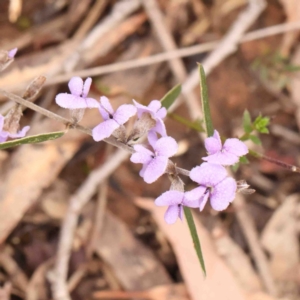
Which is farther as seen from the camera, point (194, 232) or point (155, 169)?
point (194, 232)

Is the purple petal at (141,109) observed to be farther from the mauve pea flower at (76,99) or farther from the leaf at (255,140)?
the leaf at (255,140)

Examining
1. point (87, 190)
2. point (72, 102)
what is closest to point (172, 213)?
point (72, 102)

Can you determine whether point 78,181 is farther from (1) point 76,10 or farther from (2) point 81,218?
(1) point 76,10

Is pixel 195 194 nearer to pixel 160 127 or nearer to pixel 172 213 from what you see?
pixel 172 213

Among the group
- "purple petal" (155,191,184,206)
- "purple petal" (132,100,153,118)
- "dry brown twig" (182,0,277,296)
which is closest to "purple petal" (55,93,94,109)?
"purple petal" (132,100,153,118)

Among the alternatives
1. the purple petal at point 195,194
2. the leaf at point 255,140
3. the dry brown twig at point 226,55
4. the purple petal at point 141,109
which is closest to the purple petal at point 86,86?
the purple petal at point 141,109

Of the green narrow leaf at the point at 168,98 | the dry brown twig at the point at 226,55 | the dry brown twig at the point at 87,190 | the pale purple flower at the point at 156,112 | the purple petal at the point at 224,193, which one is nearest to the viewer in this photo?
the purple petal at the point at 224,193
